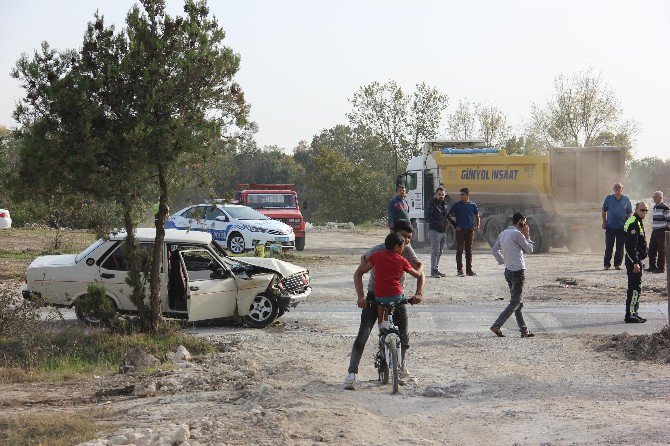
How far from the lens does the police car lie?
2802cm

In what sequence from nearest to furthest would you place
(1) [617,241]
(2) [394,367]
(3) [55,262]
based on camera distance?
(2) [394,367], (3) [55,262], (1) [617,241]

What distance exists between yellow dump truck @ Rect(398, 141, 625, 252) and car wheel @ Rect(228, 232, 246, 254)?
8.37 meters

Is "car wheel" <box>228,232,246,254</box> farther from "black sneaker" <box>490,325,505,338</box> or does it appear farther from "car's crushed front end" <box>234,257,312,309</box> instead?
"black sneaker" <box>490,325,505,338</box>

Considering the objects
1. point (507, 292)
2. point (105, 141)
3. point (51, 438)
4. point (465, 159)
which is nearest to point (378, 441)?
point (51, 438)

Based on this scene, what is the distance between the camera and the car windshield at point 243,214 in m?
28.6

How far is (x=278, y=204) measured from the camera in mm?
32562

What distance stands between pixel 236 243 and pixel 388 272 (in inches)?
715

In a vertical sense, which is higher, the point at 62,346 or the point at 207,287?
the point at 207,287

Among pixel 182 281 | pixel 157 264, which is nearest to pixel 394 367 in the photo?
pixel 157 264

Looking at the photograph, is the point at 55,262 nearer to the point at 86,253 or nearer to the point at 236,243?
the point at 86,253

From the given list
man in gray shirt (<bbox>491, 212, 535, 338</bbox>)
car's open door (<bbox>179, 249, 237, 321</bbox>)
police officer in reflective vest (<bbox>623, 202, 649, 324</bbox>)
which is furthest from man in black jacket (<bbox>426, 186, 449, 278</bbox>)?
car's open door (<bbox>179, 249, 237, 321</bbox>)

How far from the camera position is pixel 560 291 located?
20.1 m

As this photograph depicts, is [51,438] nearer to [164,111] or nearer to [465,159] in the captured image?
[164,111]

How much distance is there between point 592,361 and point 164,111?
20.1ft
